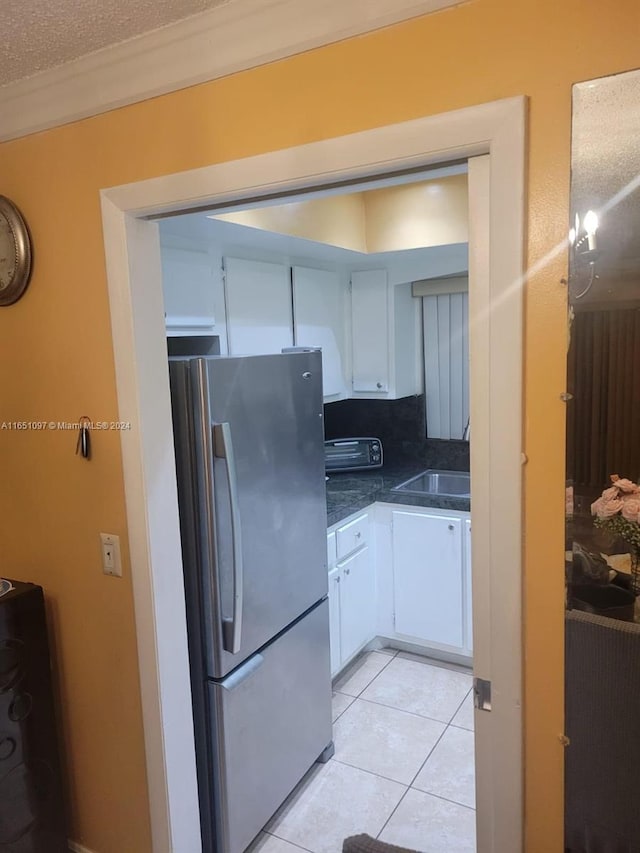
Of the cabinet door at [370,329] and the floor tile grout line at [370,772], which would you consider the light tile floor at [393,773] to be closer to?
the floor tile grout line at [370,772]

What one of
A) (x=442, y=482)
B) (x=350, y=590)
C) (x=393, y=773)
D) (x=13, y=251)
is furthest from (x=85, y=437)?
(x=442, y=482)

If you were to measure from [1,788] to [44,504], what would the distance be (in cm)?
77

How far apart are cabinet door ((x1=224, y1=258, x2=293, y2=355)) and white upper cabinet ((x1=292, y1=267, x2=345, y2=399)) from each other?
3.3 inches

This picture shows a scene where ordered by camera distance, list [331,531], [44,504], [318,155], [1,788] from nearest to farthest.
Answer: [318,155]
[1,788]
[44,504]
[331,531]

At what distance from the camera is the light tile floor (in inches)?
82.9

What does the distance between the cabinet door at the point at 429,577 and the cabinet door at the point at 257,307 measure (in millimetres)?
1086

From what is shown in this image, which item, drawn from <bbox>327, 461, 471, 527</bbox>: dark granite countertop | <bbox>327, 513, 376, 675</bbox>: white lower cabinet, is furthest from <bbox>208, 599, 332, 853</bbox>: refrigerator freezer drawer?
<bbox>327, 461, 471, 527</bbox>: dark granite countertop

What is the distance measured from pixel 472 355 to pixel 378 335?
7.45ft

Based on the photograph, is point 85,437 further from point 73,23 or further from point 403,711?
point 403,711

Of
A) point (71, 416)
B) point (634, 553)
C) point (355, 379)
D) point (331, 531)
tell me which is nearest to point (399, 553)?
point (331, 531)

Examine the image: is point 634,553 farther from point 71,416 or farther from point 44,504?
point 44,504

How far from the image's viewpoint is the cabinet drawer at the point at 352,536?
281cm

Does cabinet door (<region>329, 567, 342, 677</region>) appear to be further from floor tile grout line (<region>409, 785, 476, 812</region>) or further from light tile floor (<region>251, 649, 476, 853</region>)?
floor tile grout line (<region>409, 785, 476, 812</region>)

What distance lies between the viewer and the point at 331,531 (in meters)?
2.72
